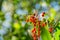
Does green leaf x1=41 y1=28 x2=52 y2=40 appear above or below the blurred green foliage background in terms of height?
above

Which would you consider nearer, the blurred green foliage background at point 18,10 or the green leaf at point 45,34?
the green leaf at point 45,34

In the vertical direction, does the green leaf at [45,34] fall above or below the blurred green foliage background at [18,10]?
above

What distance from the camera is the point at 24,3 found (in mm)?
5520

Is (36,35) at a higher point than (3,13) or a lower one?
higher

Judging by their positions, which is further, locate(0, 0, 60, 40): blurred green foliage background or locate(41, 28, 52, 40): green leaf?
locate(0, 0, 60, 40): blurred green foliage background

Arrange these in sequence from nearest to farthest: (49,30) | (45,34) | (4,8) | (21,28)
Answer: (45,34), (49,30), (21,28), (4,8)

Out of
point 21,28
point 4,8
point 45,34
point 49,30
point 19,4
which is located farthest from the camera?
point 19,4

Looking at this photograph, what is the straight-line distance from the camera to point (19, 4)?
18.0 feet

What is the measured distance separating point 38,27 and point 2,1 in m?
3.73

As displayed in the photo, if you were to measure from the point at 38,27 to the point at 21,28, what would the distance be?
2.82m

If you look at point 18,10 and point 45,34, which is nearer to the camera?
point 45,34

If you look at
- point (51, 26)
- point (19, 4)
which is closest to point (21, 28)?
point (19, 4)

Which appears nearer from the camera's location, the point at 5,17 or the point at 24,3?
the point at 5,17

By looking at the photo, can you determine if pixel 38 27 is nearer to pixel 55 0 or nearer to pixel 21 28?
pixel 21 28
